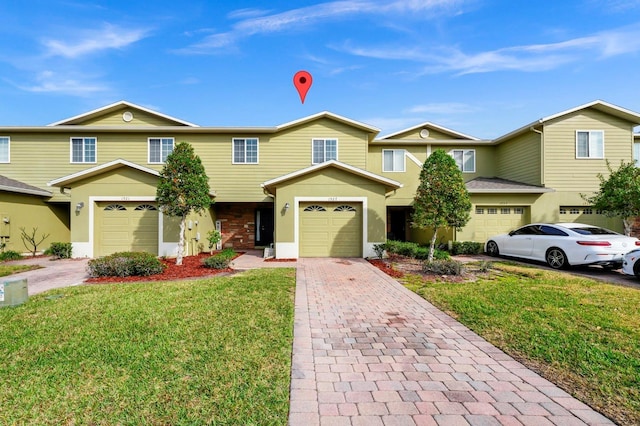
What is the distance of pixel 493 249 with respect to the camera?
42.7ft

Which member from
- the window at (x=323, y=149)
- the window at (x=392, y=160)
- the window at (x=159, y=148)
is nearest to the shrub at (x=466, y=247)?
the window at (x=392, y=160)

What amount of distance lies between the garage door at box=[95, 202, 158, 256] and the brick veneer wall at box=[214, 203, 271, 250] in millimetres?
4924

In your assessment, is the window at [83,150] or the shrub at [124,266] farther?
the window at [83,150]

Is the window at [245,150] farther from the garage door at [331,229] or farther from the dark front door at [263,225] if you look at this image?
the garage door at [331,229]

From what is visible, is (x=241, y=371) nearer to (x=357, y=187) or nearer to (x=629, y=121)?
(x=357, y=187)

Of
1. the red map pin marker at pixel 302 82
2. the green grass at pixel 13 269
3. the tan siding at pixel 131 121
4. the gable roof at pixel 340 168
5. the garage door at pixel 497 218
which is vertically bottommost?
the green grass at pixel 13 269

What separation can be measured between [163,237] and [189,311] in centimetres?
832

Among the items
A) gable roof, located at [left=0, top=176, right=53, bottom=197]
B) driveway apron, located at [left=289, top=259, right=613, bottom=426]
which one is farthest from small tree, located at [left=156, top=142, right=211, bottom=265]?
gable roof, located at [left=0, top=176, right=53, bottom=197]

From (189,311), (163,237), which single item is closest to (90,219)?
(163,237)

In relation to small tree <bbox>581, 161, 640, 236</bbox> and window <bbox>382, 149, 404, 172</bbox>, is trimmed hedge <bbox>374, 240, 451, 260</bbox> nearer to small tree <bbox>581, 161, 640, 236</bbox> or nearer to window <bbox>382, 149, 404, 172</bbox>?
window <bbox>382, 149, 404, 172</bbox>

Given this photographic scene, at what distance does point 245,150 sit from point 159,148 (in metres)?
4.60

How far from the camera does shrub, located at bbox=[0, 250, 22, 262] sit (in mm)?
11854

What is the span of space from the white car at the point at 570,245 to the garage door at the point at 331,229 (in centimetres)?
625

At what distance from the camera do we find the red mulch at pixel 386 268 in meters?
9.33
